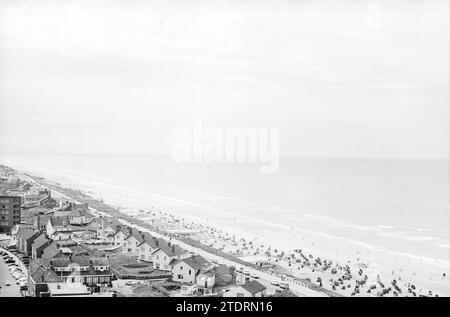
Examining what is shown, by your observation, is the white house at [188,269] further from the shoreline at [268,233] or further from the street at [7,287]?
the street at [7,287]

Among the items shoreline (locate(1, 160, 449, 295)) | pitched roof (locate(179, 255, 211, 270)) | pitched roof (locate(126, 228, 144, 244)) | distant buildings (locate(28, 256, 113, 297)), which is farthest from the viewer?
shoreline (locate(1, 160, 449, 295))

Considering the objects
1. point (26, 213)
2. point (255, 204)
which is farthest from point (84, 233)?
point (255, 204)

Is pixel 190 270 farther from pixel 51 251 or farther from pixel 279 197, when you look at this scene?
pixel 279 197

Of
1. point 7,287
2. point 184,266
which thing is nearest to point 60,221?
point 7,287

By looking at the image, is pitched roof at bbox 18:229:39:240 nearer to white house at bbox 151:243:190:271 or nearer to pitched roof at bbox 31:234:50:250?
pitched roof at bbox 31:234:50:250

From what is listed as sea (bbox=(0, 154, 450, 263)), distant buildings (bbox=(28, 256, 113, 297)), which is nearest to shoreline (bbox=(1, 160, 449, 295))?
sea (bbox=(0, 154, 450, 263))
